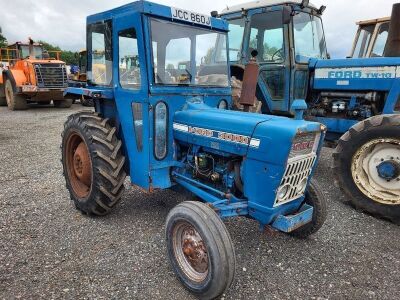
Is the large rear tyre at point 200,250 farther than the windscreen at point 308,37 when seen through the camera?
No

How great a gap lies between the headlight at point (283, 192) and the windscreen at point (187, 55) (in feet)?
4.73

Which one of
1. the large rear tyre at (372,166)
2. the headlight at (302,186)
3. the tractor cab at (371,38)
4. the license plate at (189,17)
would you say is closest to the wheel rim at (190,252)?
the headlight at (302,186)

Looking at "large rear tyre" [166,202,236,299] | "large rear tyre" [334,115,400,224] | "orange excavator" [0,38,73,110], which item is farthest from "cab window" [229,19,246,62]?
"orange excavator" [0,38,73,110]

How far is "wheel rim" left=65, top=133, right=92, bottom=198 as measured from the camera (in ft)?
12.2

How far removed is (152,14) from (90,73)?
1348 mm

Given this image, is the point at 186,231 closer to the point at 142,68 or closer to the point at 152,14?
the point at 142,68

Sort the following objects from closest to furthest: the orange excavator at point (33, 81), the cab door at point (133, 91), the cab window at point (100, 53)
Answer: the cab door at point (133, 91)
the cab window at point (100, 53)
the orange excavator at point (33, 81)

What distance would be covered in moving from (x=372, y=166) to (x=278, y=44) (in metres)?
2.53

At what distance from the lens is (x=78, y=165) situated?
3.88 metres

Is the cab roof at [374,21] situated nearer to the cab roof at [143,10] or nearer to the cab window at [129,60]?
the cab roof at [143,10]

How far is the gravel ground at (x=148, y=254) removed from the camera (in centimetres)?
262

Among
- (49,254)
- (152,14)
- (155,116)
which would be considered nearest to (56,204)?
(49,254)

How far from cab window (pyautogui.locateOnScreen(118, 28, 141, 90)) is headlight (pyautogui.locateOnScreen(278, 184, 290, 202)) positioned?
1624mm

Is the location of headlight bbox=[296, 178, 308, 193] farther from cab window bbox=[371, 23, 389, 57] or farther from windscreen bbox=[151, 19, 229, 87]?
cab window bbox=[371, 23, 389, 57]
